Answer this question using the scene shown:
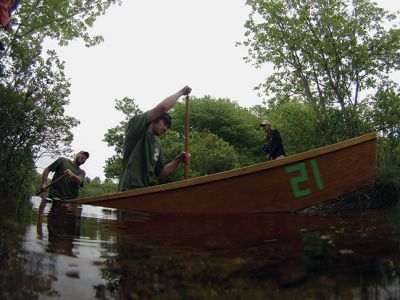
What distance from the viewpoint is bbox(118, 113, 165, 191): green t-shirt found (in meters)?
4.21

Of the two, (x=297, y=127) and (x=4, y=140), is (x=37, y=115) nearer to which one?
(x=4, y=140)

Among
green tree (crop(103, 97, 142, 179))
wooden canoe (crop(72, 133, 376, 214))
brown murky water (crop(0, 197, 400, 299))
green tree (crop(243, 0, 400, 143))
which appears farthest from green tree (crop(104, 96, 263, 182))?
brown murky water (crop(0, 197, 400, 299))

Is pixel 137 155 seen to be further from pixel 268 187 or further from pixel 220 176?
pixel 268 187

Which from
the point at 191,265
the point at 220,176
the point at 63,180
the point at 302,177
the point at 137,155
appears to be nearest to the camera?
the point at 191,265

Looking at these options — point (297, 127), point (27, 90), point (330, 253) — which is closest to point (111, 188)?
point (297, 127)

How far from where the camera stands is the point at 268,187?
14.0ft

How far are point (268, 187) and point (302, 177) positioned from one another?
17.8 inches

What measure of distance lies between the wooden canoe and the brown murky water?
1.74 meters

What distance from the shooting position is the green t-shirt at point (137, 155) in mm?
4211

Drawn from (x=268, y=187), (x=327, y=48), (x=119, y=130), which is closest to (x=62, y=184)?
(x=268, y=187)

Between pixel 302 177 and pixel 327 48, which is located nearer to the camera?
pixel 302 177

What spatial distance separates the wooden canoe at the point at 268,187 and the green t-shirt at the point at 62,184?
1779mm

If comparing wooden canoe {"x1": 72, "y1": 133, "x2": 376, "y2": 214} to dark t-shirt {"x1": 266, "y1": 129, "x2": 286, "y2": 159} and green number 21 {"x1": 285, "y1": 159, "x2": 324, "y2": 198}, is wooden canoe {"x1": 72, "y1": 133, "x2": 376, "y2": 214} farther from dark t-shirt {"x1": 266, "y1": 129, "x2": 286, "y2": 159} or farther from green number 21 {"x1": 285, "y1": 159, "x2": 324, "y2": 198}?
dark t-shirt {"x1": 266, "y1": 129, "x2": 286, "y2": 159}

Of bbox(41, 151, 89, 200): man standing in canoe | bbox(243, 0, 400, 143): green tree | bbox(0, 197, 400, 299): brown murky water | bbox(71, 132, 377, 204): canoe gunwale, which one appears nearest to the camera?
bbox(0, 197, 400, 299): brown murky water
